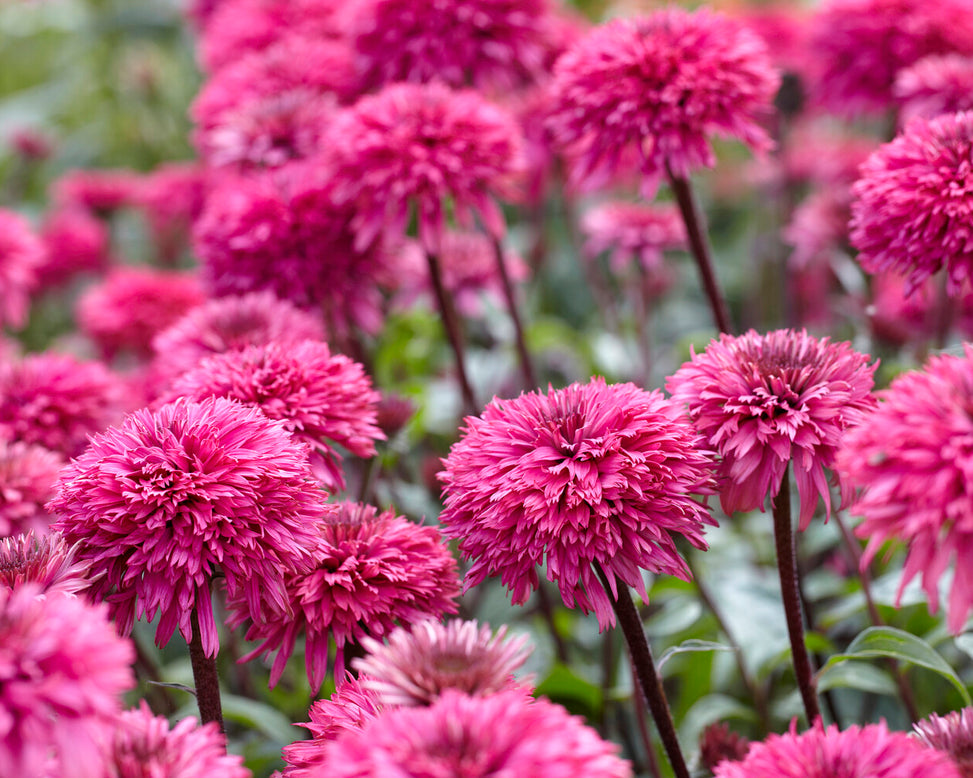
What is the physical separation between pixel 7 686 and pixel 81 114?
298 cm

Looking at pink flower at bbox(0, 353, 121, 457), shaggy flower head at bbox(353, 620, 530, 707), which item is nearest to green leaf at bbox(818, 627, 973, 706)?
shaggy flower head at bbox(353, 620, 530, 707)

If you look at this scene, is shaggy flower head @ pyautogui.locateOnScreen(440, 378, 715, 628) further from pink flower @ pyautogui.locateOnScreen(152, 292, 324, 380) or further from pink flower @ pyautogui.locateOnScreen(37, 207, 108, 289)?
pink flower @ pyautogui.locateOnScreen(37, 207, 108, 289)

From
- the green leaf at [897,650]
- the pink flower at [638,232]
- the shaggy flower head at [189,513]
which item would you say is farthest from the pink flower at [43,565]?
the pink flower at [638,232]

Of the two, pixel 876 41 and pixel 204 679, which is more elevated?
pixel 876 41

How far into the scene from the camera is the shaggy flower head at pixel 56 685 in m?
0.49

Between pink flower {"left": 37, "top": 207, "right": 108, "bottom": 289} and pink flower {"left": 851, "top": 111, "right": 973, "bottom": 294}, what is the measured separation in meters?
1.78

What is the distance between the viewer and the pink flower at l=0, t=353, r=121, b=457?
3.60 feet

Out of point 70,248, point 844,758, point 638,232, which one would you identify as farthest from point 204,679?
point 70,248

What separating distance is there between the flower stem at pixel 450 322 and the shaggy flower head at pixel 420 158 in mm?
58

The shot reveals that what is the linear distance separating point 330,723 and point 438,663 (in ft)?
0.37

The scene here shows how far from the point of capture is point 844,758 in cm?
56

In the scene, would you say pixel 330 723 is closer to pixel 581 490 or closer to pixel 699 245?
pixel 581 490

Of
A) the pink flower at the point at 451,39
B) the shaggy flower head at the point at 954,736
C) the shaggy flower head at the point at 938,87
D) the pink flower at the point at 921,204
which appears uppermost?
the pink flower at the point at 451,39

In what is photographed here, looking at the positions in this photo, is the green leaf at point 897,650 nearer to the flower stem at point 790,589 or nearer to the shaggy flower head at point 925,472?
the flower stem at point 790,589
